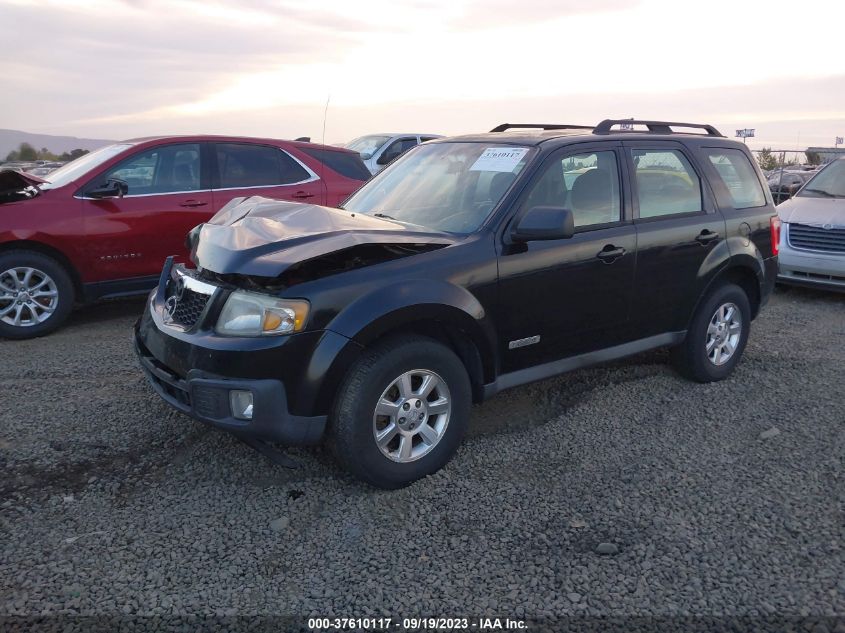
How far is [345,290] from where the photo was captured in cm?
334

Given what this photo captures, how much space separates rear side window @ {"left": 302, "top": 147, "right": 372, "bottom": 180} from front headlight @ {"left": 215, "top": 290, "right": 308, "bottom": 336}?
4508mm

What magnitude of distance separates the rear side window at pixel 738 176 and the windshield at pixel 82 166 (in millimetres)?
5033

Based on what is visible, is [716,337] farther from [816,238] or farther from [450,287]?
[816,238]

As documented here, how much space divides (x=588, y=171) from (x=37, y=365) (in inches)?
165

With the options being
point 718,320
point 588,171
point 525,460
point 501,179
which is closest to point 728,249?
point 718,320

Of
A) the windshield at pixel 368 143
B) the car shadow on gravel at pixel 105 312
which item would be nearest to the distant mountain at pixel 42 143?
the windshield at pixel 368 143

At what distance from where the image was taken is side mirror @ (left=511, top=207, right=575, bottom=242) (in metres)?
3.70

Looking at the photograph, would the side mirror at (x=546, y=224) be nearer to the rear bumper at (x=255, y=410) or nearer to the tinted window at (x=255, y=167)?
the rear bumper at (x=255, y=410)

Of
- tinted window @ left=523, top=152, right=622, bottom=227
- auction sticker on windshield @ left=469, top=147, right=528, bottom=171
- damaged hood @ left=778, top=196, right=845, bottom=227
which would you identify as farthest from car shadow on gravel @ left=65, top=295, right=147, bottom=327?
damaged hood @ left=778, top=196, right=845, bottom=227

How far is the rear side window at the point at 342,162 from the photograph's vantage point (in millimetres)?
7668

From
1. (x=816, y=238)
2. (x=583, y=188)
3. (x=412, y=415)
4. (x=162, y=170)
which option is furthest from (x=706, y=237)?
(x=162, y=170)

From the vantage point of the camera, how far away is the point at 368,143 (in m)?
16.8

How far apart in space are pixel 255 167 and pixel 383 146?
8.92 m

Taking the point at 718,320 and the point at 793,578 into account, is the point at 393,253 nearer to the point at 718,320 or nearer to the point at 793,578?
the point at 793,578
